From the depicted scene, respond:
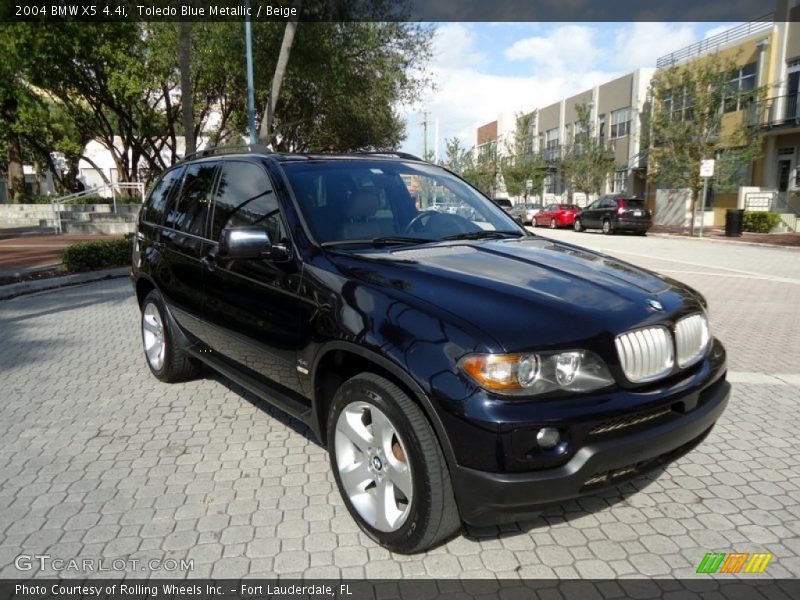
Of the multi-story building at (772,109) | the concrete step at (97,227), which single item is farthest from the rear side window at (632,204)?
the concrete step at (97,227)

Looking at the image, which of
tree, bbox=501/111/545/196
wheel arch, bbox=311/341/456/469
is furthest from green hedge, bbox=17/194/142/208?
tree, bbox=501/111/545/196

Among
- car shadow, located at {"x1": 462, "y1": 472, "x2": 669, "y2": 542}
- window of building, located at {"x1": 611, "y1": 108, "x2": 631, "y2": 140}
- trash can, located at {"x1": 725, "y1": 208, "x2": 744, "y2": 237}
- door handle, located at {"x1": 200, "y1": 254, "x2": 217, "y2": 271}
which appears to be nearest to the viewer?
car shadow, located at {"x1": 462, "y1": 472, "x2": 669, "y2": 542}

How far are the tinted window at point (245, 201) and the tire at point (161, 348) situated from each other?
48.3 inches

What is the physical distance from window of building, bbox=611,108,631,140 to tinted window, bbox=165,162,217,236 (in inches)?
1620

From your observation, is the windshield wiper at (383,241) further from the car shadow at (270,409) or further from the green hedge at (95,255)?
the green hedge at (95,255)

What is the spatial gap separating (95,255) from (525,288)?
10779 millimetres

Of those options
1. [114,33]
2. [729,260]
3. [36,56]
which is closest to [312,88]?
[114,33]

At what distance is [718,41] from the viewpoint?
32188mm

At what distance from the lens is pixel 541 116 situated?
5538 centimetres

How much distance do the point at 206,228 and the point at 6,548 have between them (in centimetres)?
218

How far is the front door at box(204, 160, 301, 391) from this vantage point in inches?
125

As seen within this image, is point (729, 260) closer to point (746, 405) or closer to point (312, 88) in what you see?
point (746, 405)

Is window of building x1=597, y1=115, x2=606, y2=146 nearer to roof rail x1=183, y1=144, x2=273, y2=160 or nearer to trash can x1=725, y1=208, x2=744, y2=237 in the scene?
trash can x1=725, y1=208, x2=744, y2=237

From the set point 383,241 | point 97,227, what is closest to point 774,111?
point 97,227
